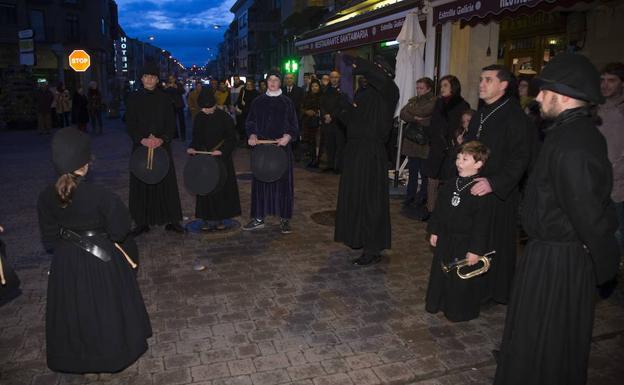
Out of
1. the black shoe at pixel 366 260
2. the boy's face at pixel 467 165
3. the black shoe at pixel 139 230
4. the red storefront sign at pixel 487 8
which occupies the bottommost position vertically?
the black shoe at pixel 366 260

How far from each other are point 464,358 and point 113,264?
273 cm

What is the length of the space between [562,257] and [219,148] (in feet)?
16.1

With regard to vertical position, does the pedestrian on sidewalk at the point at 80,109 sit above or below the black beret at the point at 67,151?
above

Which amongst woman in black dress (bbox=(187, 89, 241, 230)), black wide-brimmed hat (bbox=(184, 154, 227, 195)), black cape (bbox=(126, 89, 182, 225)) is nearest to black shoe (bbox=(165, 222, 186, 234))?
black cape (bbox=(126, 89, 182, 225))

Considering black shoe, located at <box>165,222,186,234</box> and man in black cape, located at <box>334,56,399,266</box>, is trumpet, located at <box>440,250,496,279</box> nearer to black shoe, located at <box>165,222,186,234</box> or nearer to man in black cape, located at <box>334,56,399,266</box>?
man in black cape, located at <box>334,56,399,266</box>

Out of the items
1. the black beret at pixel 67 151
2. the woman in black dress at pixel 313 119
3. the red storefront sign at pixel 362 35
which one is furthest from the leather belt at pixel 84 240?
the woman in black dress at pixel 313 119

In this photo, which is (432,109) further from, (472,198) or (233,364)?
(233,364)

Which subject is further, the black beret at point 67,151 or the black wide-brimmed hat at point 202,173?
the black wide-brimmed hat at point 202,173

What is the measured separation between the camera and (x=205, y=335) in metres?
4.14

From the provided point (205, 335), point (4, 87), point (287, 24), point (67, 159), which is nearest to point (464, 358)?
point (205, 335)

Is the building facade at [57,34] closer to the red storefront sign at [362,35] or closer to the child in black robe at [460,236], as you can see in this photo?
the red storefront sign at [362,35]

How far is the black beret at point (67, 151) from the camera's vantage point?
3.09 m

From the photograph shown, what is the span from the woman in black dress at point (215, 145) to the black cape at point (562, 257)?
4655 mm

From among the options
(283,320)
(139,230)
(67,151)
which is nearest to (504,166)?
(283,320)
